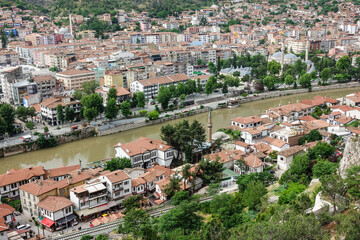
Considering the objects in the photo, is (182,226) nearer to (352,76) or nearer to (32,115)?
(32,115)

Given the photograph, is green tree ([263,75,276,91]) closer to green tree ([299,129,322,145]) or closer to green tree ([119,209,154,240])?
Answer: green tree ([299,129,322,145])

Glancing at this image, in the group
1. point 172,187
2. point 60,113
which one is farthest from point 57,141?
point 172,187

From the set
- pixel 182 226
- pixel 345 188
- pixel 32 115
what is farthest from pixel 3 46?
pixel 345 188

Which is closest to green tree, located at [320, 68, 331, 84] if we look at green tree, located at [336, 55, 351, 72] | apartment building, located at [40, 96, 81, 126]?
green tree, located at [336, 55, 351, 72]

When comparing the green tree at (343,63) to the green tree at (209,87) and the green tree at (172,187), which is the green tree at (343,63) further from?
the green tree at (172,187)

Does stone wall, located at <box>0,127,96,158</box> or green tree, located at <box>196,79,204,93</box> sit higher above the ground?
green tree, located at <box>196,79,204,93</box>

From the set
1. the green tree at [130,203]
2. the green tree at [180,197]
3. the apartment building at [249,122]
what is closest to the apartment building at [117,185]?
the green tree at [130,203]
